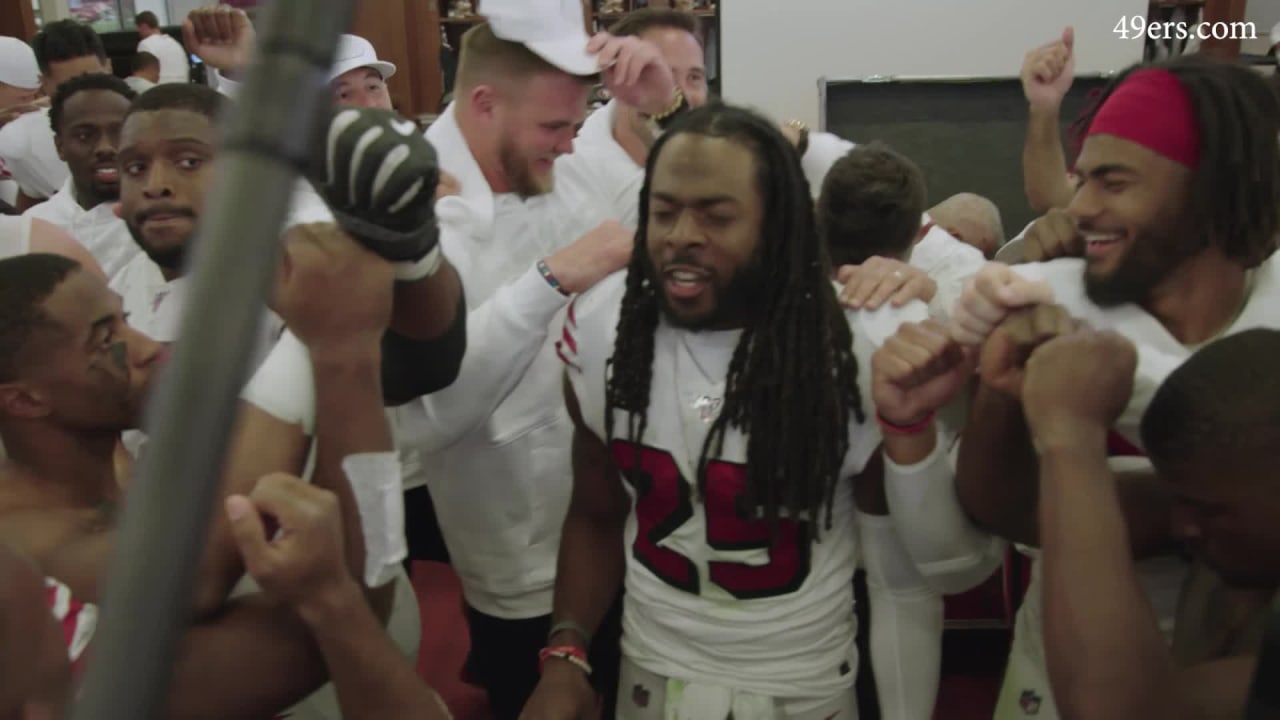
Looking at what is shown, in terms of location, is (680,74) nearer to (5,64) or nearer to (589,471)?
(589,471)

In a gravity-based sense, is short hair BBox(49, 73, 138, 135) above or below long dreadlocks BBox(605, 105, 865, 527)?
above

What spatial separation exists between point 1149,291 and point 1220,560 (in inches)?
16.9

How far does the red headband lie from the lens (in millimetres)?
1248

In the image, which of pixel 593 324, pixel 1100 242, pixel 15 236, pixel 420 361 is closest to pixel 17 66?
pixel 15 236

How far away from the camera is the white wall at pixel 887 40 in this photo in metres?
5.73

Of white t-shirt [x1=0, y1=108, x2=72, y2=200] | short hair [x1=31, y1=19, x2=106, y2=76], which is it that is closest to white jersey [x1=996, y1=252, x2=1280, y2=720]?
white t-shirt [x1=0, y1=108, x2=72, y2=200]

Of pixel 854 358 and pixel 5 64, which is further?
pixel 5 64

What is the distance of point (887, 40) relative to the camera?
5895mm

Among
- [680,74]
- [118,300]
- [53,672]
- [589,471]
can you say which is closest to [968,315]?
[589,471]

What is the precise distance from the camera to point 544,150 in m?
1.82

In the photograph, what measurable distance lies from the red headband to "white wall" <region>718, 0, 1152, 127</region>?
4.68m

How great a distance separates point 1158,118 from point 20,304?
139 cm

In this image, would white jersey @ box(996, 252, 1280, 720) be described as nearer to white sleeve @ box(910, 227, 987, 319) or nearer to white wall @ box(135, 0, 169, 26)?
white sleeve @ box(910, 227, 987, 319)

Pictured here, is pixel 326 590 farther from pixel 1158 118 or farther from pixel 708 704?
pixel 1158 118
